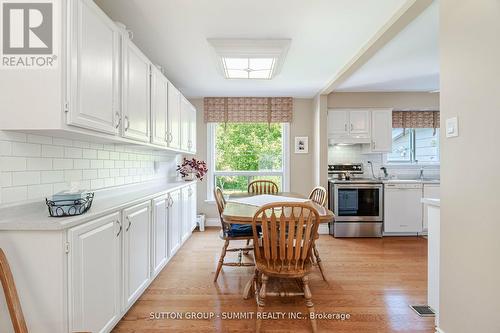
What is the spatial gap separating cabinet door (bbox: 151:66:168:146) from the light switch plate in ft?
7.89

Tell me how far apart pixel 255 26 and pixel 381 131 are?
310 centimetres

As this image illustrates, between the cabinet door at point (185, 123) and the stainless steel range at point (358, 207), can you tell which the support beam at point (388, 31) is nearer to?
the stainless steel range at point (358, 207)

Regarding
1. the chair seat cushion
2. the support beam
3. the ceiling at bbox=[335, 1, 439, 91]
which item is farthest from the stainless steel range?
the chair seat cushion

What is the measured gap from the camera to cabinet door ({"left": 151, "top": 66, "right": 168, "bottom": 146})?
260 centimetres

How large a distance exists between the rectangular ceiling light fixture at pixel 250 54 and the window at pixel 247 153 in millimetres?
1751

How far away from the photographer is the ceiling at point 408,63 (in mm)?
2344

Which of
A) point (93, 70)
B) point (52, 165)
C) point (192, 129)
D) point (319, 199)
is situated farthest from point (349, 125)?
point (52, 165)

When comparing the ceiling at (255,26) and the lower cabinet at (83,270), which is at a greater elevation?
the ceiling at (255,26)

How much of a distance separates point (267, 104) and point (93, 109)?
3410 millimetres

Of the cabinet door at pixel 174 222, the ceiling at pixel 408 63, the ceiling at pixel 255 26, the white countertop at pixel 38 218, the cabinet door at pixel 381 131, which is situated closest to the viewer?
the white countertop at pixel 38 218

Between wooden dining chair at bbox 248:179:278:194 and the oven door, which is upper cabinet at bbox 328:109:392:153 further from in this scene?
wooden dining chair at bbox 248:179:278:194

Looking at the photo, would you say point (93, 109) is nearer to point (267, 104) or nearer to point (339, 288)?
point (339, 288)

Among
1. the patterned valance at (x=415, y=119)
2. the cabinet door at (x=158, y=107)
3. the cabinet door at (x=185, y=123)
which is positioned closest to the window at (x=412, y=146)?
the patterned valance at (x=415, y=119)

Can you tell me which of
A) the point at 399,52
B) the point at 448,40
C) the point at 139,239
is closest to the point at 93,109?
the point at 139,239
